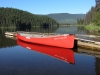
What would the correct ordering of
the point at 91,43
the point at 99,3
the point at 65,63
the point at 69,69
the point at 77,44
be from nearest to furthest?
the point at 69,69 < the point at 65,63 < the point at 91,43 < the point at 77,44 < the point at 99,3

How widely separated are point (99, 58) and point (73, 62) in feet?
Result: 11.5

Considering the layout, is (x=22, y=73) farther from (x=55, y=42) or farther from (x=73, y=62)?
(x=55, y=42)

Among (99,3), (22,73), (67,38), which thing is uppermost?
(99,3)

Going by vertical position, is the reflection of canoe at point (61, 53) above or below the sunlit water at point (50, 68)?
above

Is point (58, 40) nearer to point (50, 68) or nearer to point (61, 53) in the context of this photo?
point (61, 53)

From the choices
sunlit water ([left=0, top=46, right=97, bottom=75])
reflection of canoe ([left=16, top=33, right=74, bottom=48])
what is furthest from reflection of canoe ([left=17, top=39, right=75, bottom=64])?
sunlit water ([left=0, top=46, right=97, bottom=75])

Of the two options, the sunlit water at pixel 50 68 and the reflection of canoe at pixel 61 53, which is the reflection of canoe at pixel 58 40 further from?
the sunlit water at pixel 50 68

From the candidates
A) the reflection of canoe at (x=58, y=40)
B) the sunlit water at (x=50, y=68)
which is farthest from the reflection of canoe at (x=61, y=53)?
the sunlit water at (x=50, y=68)

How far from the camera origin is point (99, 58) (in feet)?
73.2

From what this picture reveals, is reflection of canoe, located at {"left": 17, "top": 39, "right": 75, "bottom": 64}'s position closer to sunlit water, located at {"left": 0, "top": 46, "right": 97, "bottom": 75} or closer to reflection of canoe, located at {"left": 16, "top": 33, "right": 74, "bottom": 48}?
reflection of canoe, located at {"left": 16, "top": 33, "right": 74, "bottom": 48}

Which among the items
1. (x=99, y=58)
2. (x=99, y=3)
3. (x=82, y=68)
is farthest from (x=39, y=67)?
(x=99, y=3)

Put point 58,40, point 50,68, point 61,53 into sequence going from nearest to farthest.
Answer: point 50,68
point 61,53
point 58,40

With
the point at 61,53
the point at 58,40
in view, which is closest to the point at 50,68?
the point at 61,53

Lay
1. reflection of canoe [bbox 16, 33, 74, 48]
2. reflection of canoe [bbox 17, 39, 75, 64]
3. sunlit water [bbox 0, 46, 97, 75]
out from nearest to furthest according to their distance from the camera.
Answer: sunlit water [bbox 0, 46, 97, 75] → reflection of canoe [bbox 17, 39, 75, 64] → reflection of canoe [bbox 16, 33, 74, 48]
